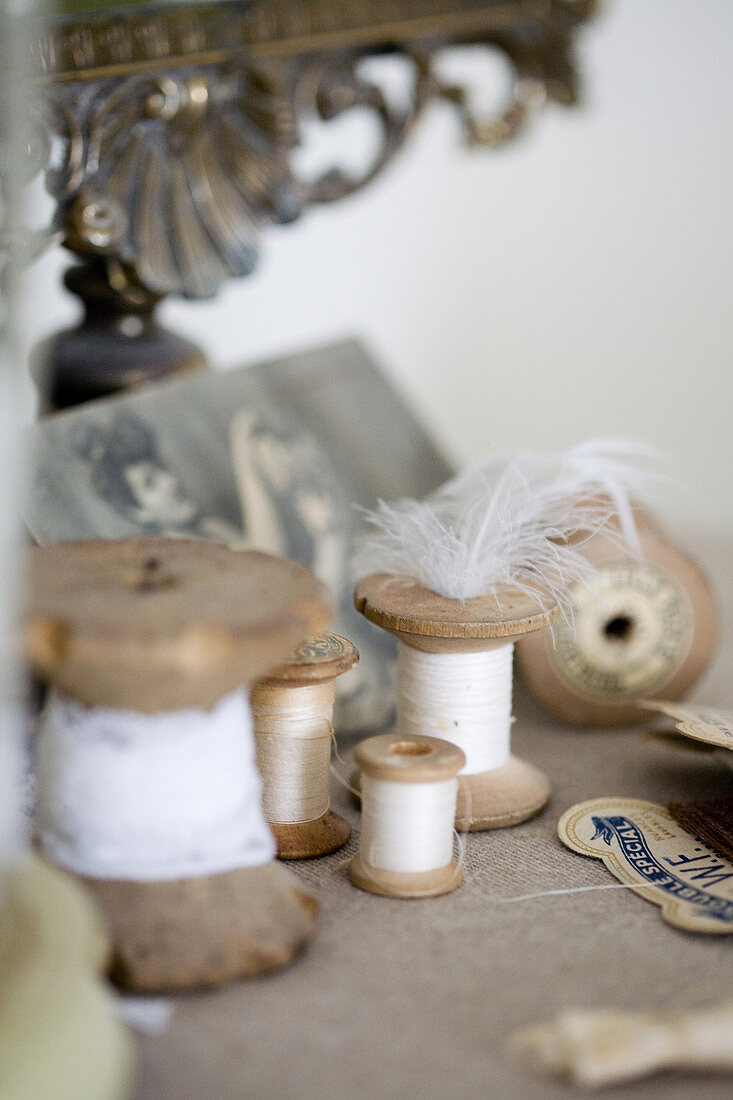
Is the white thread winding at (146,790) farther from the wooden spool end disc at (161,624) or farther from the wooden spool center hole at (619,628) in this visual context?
the wooden spool center hole at (619,628)

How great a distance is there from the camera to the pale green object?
0.55 meters

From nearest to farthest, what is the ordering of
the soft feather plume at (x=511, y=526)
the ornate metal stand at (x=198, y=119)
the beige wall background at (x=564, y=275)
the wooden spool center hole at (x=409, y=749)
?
the wooden spool center hole at (x=409, y=749), the soft feather plume at (x=511, y=526), the ornate metal stand at (x=198, y=119), the beige wall background at (x=564, y=275)

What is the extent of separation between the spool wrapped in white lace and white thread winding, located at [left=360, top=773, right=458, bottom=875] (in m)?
0.11

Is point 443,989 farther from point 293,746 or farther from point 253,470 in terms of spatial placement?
point 253,470

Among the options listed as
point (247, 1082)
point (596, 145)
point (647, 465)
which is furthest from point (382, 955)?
point (596, 145)

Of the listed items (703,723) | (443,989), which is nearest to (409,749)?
(443,989)

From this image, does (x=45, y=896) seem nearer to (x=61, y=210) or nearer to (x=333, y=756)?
(x=333, y=756)

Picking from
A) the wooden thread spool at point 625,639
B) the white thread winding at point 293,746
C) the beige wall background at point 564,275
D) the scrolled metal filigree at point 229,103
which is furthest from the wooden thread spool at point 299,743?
the beige wall background at point 564,275

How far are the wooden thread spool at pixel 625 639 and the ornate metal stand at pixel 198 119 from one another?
25.2 inches

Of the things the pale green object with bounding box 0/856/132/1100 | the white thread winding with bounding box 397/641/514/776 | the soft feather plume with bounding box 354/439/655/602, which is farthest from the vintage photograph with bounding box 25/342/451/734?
the pale green object with bounding box 0/856/132/1100

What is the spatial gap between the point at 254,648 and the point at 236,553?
15 centimetres

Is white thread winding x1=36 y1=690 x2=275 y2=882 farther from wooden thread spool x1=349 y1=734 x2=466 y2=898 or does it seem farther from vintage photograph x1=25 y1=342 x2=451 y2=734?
vintage photograph x1=25 y1=342 x2=451 y2=734

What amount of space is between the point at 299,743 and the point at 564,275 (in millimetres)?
1886

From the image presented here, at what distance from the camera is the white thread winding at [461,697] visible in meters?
0.91
